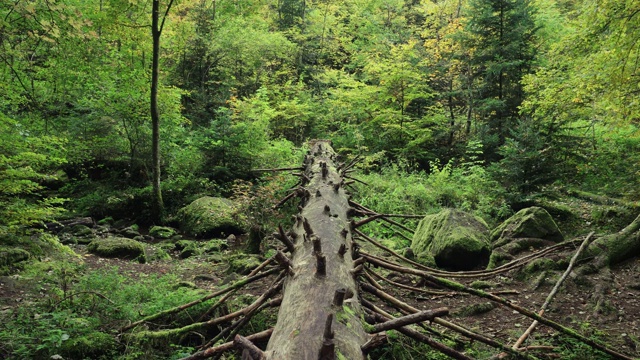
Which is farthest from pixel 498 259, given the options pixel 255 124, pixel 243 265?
pixel 255 124

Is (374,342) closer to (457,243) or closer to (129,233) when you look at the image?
(457,243)

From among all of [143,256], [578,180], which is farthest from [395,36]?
[143,256]

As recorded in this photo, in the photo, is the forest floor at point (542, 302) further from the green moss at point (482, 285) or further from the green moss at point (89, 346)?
the green moss at point (89, 346)

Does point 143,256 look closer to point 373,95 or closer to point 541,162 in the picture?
point 541,162

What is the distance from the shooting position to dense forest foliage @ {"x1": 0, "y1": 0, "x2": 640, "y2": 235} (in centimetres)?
552

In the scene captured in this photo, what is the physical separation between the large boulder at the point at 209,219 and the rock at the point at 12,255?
4.65 m

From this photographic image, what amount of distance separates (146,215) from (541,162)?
11585 mm

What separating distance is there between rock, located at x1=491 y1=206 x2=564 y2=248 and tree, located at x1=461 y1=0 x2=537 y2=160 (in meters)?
8.56

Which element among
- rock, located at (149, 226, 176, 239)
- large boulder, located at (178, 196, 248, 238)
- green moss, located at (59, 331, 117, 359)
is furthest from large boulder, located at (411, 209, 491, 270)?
rock, located at (149, 226, 176, 239)

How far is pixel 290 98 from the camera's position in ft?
69.5

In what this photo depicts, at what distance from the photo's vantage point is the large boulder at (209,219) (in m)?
10.3

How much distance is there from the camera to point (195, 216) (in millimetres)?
10727

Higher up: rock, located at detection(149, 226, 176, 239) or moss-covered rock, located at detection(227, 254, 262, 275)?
moss-covered rock, located at detection(227, 254, 262, 275)

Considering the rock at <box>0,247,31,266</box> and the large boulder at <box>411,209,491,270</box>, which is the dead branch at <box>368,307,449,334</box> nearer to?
the large boulder at <box>411,209,491,270</box>
